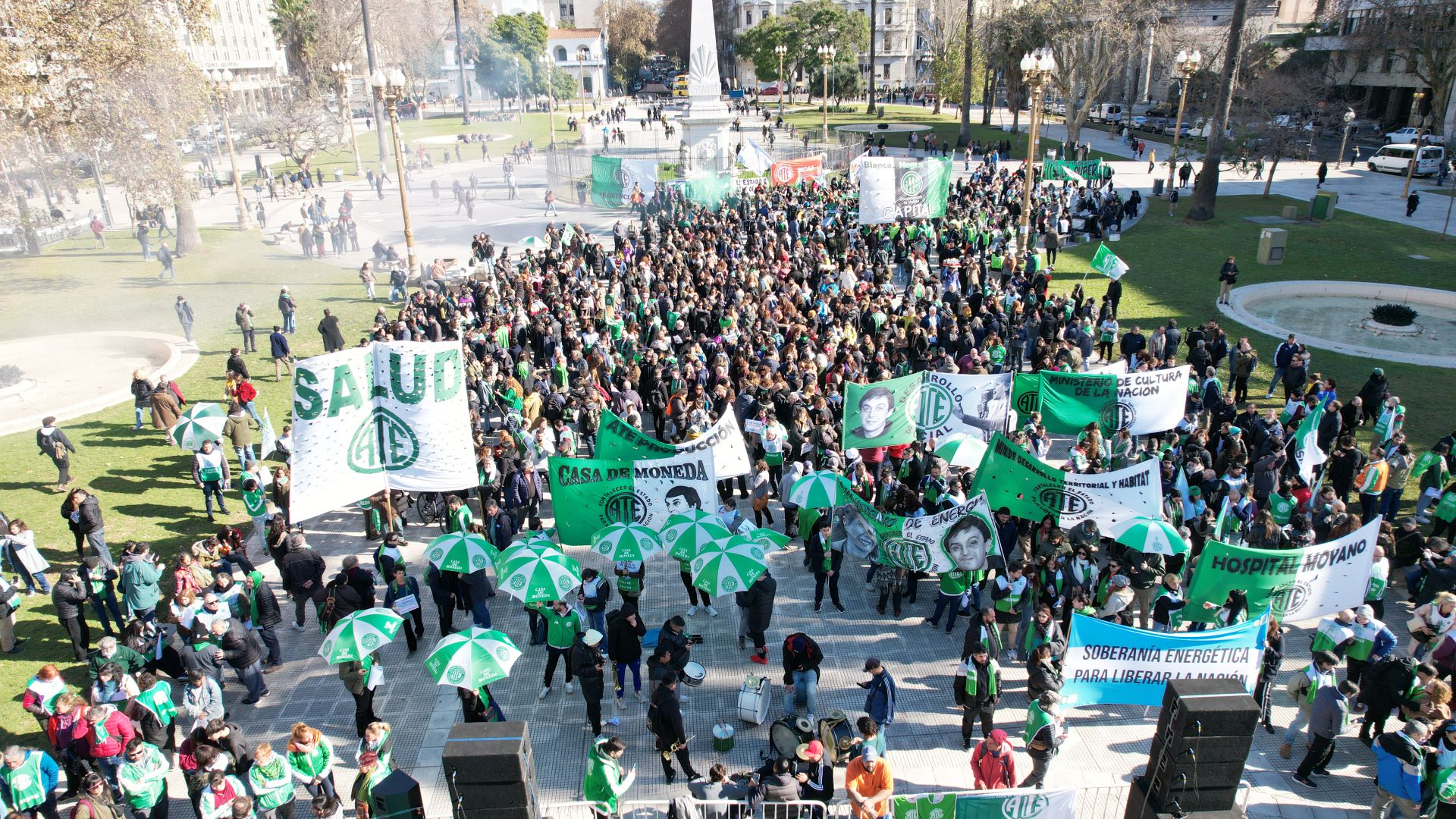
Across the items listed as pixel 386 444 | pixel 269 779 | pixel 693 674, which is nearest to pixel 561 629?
pixel 693 674

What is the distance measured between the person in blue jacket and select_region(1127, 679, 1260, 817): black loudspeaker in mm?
1780

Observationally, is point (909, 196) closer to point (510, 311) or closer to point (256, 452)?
point (510, 311)

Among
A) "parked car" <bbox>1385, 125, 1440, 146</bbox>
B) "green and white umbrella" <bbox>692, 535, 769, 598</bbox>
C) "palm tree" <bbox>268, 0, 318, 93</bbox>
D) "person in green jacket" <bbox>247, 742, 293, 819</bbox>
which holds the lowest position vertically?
"person in green jacket" <bbox>247, 742, 293, 819</bbox>

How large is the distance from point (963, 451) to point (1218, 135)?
28.4m

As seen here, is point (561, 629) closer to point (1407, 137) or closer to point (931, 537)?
point (931, 537)

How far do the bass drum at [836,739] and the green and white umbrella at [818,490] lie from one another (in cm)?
328

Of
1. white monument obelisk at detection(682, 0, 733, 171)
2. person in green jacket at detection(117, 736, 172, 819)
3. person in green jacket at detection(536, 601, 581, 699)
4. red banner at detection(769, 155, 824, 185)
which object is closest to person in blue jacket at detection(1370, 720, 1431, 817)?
person in green jacket at detection(536, 601, 581, 699)

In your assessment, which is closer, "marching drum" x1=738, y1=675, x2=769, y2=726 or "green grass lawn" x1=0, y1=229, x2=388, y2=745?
"marching drum" x1=738, y1=675, x2=769, y2=726

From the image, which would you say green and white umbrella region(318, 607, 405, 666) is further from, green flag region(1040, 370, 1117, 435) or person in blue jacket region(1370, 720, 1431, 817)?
green flag region(1040, 370, 1117, 435)

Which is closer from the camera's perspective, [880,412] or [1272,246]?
[880,412]

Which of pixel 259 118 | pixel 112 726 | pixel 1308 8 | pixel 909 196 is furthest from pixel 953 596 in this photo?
pixel 1308 8

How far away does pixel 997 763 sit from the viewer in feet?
26.4

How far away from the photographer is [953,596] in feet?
36.9

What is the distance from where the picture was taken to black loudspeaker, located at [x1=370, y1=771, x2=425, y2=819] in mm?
7465
